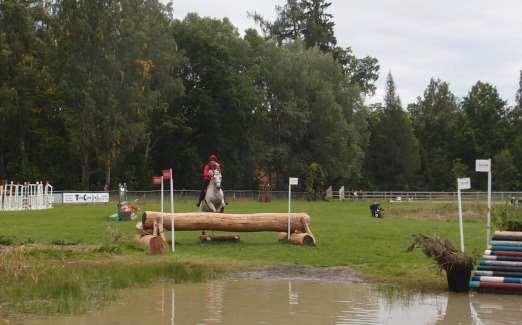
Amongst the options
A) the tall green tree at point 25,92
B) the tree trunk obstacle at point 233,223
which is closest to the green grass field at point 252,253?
the tree trunk obstacle at point 233,223

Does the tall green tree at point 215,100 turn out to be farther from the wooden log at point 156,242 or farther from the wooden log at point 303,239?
the wooden log at point 156,242

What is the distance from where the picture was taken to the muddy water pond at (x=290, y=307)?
945cm

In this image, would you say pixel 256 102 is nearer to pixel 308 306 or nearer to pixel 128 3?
pixel 128 3

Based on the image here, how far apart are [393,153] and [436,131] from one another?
46.1 feet

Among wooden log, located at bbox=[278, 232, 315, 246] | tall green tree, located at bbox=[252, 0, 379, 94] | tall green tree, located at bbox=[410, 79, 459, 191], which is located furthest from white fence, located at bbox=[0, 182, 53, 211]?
tall green tree, located at bbox=[410, 79, 459, 191]

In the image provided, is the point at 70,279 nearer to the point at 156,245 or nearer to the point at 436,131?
the point at 156,245

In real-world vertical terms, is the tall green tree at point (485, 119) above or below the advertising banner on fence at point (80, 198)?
above

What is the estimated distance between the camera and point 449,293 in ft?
39.0

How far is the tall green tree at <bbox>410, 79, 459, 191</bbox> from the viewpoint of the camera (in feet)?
311

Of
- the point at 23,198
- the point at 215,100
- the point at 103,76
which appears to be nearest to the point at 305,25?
the point at 215,100

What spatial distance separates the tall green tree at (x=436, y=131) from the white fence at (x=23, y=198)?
6403 centimetres

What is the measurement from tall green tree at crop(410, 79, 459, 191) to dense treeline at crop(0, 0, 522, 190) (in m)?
0.40

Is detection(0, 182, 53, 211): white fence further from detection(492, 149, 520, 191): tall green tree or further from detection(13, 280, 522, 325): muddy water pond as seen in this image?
detection(492, 149, 520, 191): tall green tree

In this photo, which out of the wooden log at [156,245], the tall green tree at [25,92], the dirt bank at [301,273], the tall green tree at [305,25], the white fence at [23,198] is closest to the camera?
the dirt bank at [301,273]
